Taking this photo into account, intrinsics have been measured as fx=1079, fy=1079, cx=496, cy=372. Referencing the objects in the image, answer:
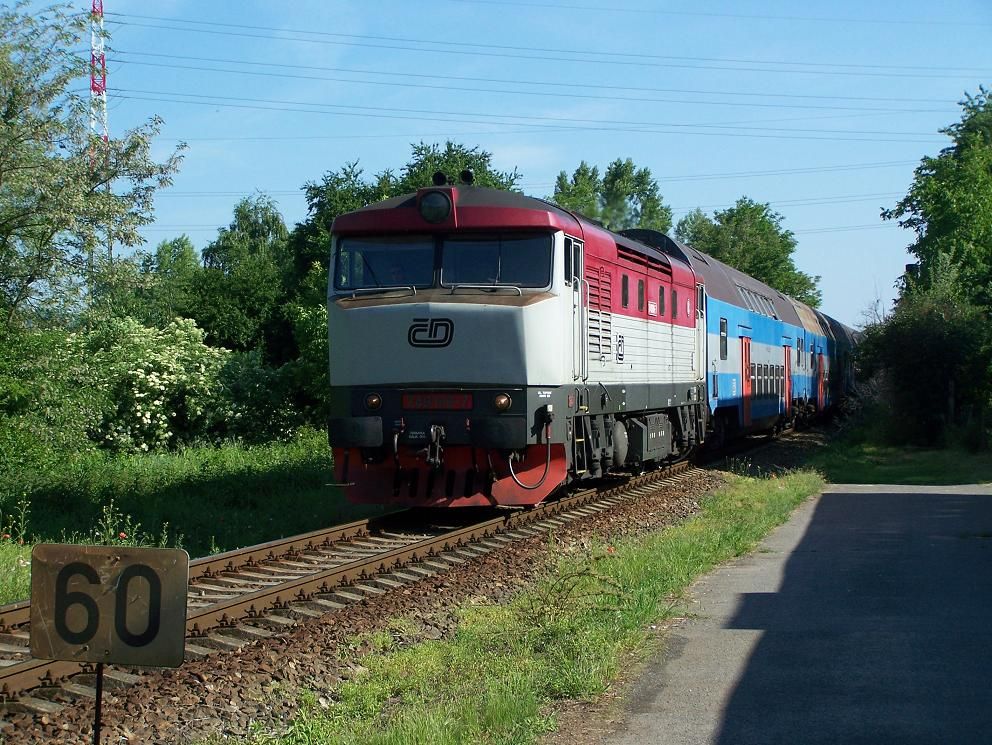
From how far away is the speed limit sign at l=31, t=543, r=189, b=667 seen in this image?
4492 mm

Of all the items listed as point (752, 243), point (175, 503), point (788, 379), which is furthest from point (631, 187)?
point (175, 503)

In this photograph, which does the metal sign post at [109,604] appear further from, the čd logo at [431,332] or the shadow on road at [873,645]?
the čd logo at [431,332]

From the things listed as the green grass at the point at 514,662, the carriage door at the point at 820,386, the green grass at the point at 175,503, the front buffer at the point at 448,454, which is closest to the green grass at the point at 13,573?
the green grass at the point at 175,503

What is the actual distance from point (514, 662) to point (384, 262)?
650cm

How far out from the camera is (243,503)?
1555 cm

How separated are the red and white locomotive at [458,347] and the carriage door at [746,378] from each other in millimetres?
10603

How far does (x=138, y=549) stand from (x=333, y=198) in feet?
118

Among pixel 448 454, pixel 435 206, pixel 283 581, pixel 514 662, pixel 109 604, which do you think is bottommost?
pixel 514 662

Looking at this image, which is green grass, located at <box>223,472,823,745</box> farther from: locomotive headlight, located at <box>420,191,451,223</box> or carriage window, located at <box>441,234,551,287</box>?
locomotive headlight, located at <box>420,191,451,223</box>

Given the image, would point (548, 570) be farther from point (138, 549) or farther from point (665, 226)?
point (665, 226)

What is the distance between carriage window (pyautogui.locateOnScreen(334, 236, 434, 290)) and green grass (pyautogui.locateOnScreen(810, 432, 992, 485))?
33.6 ft

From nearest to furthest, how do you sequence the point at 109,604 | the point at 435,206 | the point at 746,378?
the point at 109,604
the point at 435,206
the point at 746,378

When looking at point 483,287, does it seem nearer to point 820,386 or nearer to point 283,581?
point 283,581

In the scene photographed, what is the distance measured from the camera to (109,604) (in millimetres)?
4539
